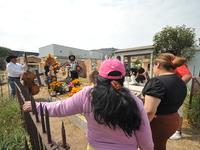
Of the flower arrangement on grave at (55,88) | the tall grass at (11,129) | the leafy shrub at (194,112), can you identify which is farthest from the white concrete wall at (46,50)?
the leafy shrub at (194,112)

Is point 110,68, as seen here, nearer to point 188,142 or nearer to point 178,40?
point 188,142

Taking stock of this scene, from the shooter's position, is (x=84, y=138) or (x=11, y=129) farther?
(x=84, y=138)

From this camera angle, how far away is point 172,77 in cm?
115

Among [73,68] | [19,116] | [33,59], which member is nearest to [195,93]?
[19,116]

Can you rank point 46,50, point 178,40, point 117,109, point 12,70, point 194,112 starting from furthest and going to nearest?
1. point 46,50
2. point 178,40
3. point 12,70
4. point 194,112
5. point 117,109

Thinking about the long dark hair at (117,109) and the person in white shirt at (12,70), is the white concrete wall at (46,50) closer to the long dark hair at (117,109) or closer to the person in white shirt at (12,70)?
the person in white shirt at (12,70)

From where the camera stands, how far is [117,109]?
2.27 feet

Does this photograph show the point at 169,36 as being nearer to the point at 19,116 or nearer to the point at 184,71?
the point at 184,71

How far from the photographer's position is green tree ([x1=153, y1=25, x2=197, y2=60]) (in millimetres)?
5715

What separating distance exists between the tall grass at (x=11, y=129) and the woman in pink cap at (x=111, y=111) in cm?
132

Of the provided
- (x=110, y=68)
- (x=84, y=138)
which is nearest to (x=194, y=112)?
(x=84, y=138)

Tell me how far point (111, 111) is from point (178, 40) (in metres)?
7.66

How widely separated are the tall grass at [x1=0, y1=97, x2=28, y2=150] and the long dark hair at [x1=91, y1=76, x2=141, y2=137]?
1578 millimetres

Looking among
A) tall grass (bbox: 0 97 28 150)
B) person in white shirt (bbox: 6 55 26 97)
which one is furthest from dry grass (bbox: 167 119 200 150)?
person in white shirt (bbox: 6 55 26 97)
